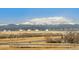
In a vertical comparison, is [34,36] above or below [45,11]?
below

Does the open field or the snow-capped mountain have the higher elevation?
the snow-capped mountain

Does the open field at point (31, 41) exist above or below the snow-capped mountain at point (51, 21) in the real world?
below

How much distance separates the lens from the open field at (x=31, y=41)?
85.7 inches

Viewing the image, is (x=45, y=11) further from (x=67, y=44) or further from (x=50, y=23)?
(x=67, y=44)

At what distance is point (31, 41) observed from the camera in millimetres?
2184

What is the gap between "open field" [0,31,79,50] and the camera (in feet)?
7.14

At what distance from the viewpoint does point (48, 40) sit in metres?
2.20

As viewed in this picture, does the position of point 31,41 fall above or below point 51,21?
below
